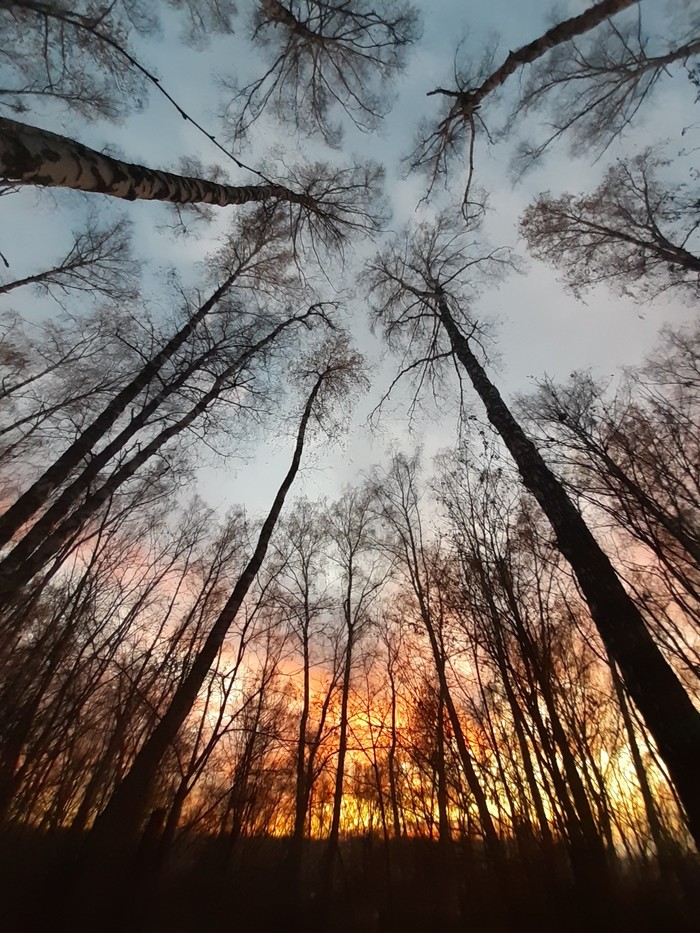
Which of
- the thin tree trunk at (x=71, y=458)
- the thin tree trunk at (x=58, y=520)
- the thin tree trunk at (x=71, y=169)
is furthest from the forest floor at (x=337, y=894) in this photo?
the thin tree trunk at (x=71, y=169)

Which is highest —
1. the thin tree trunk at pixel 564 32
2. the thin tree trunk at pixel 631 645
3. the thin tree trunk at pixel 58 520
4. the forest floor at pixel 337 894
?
the thin tree trunk at pixel 564 32

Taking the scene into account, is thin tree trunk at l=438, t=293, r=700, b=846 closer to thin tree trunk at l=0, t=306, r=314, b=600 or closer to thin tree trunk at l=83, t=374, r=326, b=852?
thin tree trunk at l=83, t=374, r=326, b=852

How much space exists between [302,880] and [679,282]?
705 inches

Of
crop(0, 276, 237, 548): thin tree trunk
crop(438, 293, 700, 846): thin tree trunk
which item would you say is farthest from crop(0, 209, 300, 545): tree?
crop(438, 293, 700, 846): thin tree trunk

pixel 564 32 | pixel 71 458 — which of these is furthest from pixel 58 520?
pixel 564 32

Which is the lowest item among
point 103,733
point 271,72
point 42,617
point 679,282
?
point 103,733

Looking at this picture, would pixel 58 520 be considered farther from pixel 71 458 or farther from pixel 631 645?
pixel 631 645

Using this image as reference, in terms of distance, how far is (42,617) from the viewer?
429 inches

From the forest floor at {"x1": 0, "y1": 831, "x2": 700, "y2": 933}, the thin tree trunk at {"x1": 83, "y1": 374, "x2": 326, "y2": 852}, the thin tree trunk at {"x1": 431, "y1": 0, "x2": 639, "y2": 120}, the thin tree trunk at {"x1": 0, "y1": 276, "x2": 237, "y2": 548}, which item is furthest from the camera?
the thin tree trunk at {"x1": 0, "y1": 276, "x2": 237, "y2": 548}

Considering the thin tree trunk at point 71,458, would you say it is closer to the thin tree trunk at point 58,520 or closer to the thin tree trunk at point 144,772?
the thin tree trunk at point 58,520

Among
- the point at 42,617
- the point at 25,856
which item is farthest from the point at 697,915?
the point at 42,617

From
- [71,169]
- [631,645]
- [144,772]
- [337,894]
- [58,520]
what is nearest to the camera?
[631,645]

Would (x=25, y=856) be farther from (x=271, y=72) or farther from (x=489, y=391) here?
(x=271, y=72)

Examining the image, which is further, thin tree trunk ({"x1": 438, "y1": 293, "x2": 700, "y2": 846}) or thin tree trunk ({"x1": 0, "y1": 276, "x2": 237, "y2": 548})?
thin tree trunk ({"x1": 0, "y1": 276, "x2": 237, "y2": 548})
